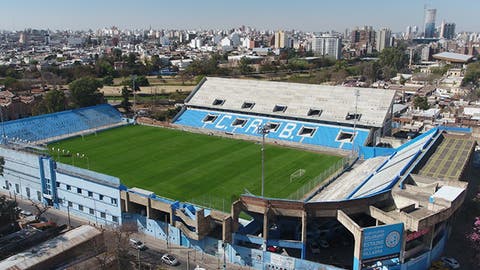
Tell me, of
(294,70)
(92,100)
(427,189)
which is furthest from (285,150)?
(294,70)

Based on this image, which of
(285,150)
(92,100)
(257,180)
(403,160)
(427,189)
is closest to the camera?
(427,189)

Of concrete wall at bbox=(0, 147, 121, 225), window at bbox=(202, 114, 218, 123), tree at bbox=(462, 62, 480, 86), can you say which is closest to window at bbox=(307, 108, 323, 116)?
window at bbox=(202, 114, 218, 123)

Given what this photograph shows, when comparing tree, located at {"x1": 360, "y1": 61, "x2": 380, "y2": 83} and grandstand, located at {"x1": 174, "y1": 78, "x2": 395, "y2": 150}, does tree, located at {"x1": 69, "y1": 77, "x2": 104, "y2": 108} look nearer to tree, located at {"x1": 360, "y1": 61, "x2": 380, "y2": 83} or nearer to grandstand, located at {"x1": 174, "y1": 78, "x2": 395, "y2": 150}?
grandstand, located at {"x1": 174, "y1": 78, "x2": 395, "y2": 150}

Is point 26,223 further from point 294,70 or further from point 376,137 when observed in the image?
point 294,70

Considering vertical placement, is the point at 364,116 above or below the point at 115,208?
above

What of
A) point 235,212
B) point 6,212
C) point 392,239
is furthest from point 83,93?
point 392,239

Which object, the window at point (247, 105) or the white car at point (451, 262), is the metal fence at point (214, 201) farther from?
the window at point (247, 105)
